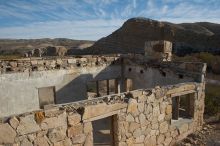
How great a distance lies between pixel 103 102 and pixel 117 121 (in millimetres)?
710

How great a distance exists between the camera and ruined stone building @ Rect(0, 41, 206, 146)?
202 inches

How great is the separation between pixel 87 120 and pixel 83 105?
1.24 feet

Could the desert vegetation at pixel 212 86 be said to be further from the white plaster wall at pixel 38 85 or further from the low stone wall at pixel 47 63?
the low stone wall at pixel 47 63

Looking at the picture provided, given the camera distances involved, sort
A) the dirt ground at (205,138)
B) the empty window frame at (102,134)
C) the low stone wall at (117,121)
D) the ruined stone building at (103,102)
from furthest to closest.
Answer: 1. the empty window frame at (102,134)
2. the dirt ground at (205,138)
3. the ruined stone building at (103,102)
4. the low stone wall at (117,121)

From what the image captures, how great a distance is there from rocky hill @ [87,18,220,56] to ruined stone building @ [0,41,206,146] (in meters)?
20.7

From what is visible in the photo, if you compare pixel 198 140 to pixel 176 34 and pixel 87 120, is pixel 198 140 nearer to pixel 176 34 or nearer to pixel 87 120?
pixel 87 120

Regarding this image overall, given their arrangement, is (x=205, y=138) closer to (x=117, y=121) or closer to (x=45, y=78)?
(x=117, y=121)

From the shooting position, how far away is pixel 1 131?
456cm

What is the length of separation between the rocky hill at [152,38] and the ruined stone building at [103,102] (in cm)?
2068

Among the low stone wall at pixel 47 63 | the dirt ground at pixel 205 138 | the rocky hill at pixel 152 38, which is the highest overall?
the rocky hill at pixel 152 38

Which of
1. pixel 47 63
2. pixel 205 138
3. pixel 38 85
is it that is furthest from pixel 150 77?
pixel 38 85

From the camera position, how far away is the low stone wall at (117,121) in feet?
15.9

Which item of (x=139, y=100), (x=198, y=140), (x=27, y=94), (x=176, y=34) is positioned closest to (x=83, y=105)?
(x=139, y=100)

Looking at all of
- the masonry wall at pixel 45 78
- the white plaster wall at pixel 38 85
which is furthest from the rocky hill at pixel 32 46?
the white plaster wall at pixel 38 85
